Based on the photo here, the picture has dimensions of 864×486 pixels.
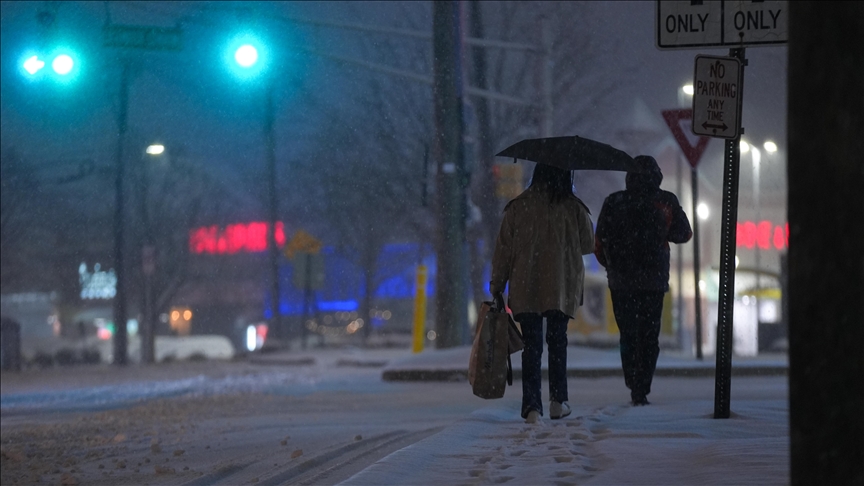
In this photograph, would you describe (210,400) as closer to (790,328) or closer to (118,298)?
(790,328)

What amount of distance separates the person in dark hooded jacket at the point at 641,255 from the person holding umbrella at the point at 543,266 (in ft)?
2.24

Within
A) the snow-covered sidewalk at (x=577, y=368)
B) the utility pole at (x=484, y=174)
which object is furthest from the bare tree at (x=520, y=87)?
the snow-covered sidewalk at (x=577, y=368)

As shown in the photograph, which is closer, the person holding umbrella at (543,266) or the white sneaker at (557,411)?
the person holding umbrella at (543,266)

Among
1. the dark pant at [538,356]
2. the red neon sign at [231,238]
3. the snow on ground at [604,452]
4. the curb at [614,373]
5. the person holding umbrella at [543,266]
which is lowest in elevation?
the curb at [614,373]

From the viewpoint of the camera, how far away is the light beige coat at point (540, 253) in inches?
274

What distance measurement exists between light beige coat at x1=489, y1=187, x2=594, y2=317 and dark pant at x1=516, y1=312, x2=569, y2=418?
11cm

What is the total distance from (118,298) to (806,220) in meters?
26.3

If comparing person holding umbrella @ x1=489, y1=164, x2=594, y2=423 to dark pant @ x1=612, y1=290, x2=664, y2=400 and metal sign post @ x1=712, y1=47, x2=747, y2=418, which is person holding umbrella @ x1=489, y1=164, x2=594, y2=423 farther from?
metal sign post @ x1=712, y1=47, x2=747, y2=418

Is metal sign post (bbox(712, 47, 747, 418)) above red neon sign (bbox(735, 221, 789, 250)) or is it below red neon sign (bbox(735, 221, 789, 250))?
below

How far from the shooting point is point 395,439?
300 inches

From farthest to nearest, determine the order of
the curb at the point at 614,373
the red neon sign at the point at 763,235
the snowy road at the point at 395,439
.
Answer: the red neon sign at the point at 763,235 < the curb at the point at 614,373 < the snowy road at the point at 395,439

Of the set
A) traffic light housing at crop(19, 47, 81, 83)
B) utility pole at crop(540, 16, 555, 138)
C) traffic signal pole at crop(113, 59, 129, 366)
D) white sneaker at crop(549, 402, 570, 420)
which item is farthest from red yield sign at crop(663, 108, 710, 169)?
traffic signal pole at crop(113, 59, 129, 366)

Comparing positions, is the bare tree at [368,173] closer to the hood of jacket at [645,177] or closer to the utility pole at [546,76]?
the utility pole at [546,76]

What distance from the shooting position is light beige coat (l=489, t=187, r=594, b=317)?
6.97 metres
